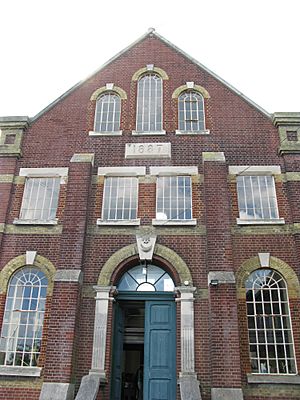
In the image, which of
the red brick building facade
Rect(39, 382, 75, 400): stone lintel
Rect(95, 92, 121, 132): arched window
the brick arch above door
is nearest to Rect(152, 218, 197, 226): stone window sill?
the red brick building facade

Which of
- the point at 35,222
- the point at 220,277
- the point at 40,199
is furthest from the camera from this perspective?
the point at 40,199

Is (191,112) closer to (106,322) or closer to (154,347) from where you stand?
(106,322)

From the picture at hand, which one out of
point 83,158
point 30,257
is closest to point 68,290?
point 30,257

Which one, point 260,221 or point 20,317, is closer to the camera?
point 20,317

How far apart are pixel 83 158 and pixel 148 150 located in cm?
209

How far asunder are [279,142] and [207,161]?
8.49 feet

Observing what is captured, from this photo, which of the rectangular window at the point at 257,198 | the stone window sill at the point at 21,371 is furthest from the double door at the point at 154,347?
the rectangular window at the point at 257,198

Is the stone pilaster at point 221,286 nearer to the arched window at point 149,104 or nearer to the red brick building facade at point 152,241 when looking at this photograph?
the red brick building facade at point 152,241

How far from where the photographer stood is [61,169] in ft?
42.5

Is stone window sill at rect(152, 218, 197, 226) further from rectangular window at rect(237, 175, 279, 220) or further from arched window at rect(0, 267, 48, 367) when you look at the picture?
arched window at rect(0, 267, 48, 367)

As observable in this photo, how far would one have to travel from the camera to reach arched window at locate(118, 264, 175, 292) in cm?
1162

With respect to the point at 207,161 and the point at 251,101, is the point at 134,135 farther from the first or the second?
the point at 251,101

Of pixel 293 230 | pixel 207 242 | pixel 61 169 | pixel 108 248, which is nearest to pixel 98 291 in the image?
pixel 108 248

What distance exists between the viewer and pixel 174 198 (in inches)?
486
